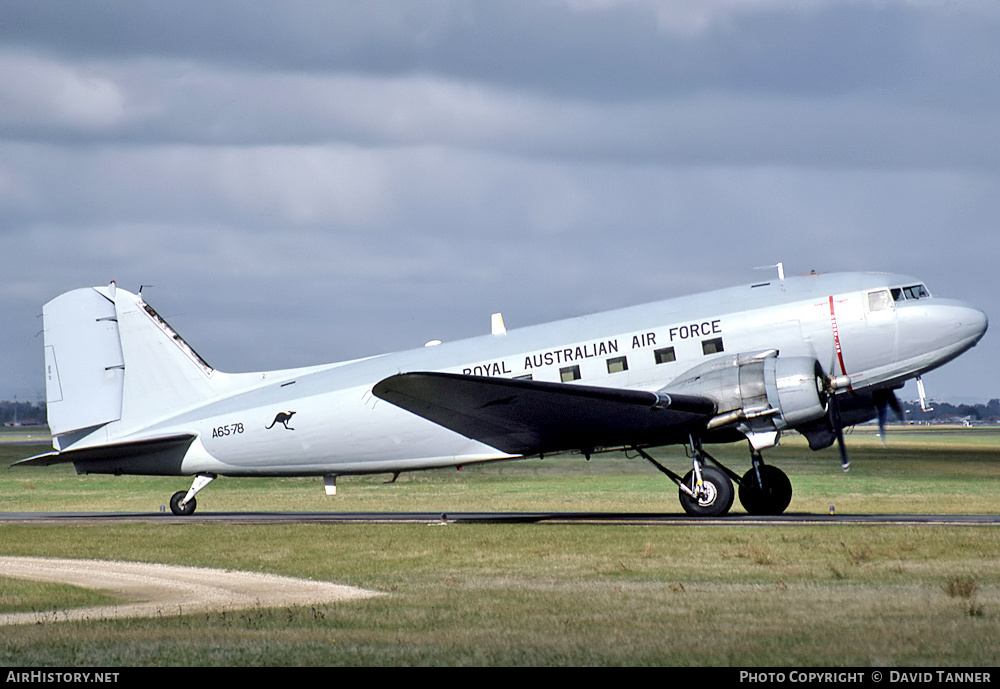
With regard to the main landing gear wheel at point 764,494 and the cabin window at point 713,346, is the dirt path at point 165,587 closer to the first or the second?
the cabin window at point 713,346

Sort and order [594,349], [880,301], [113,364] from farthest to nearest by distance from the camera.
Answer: [113,364]
[594,349]
[880,301]

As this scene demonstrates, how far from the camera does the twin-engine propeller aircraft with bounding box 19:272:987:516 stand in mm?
25781

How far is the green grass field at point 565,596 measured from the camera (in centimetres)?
1215

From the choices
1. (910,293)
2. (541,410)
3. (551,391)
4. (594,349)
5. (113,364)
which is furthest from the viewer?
(113,364)

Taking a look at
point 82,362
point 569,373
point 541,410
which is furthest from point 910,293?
point 82,362

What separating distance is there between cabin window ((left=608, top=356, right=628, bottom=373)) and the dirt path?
10631 mm

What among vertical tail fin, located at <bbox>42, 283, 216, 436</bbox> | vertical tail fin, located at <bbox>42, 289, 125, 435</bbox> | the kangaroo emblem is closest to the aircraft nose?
the kangaroo emblem

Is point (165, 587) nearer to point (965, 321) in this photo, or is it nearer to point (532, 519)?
point (532, 519)

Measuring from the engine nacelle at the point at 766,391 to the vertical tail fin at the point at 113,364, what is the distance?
1316 cm

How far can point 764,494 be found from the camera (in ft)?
92.5

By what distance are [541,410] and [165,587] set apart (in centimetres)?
1029

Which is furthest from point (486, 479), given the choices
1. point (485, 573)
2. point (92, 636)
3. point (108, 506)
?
point (92, 636)

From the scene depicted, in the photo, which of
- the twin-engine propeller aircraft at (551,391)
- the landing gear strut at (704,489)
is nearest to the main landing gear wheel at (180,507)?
the twin-engine propeller aircraft at (551,391)

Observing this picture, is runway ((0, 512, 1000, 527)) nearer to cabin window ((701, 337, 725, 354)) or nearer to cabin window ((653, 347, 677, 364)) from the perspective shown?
cabin window ((653, 347, 677, 364))
